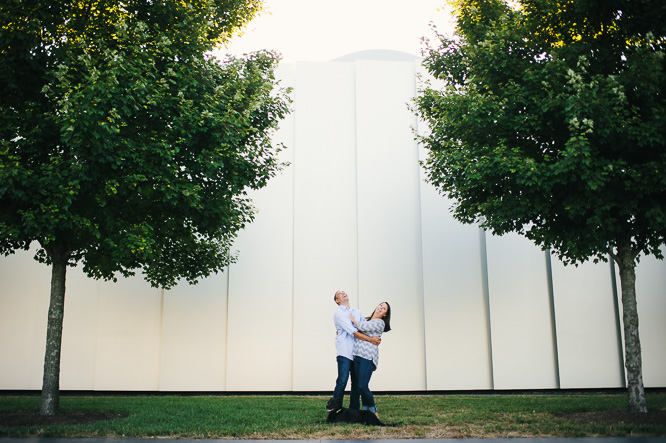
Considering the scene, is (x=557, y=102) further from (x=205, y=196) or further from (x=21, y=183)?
(x=21, y=183)

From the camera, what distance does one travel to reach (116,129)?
658 centimetres

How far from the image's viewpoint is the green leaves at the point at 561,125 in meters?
7.04

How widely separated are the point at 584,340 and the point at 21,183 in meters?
12.2

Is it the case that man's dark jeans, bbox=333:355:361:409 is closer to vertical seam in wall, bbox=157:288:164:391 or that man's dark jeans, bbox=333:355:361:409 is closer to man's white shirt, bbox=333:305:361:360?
man's white shirt, bbox=333:305:361:360

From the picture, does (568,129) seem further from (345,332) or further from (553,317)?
(553,317)

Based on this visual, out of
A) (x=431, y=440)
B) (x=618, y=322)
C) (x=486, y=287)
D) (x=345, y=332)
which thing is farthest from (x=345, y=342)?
(x=618, y=322)

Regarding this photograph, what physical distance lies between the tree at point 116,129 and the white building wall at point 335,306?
3525 millimetres

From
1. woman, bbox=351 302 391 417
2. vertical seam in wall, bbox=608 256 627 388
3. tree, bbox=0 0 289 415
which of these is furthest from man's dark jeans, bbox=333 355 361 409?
vertical seam in wall, bbox=608 256 627 388

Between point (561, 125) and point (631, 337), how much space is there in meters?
3.79

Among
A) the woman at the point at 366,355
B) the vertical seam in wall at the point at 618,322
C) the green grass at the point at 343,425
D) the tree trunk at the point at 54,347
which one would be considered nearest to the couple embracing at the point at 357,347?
the woman at the point at 366,355

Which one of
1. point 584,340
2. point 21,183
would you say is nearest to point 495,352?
point 584,340

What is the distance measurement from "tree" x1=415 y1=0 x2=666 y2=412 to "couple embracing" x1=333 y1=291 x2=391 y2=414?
2797 millimetres

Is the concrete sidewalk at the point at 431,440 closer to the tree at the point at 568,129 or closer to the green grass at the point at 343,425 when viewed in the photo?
the green grass at the point at 343,425

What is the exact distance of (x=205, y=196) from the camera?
26.3ft
